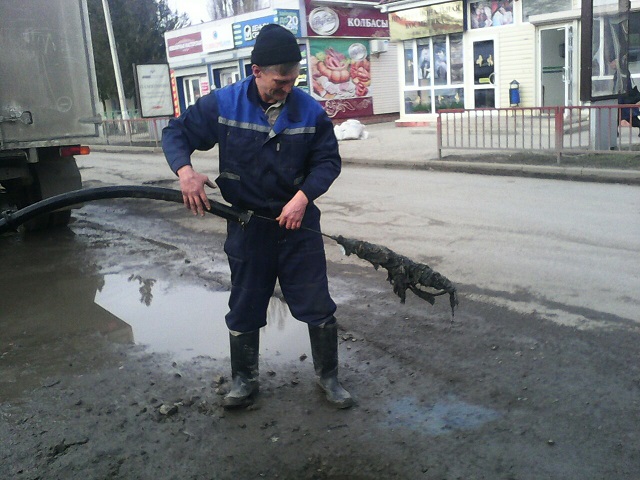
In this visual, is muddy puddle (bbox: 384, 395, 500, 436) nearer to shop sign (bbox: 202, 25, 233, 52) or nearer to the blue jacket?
the blue jacket

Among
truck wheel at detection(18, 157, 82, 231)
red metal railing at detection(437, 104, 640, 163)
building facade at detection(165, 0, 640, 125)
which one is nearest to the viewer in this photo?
truck wheel at detection(18, 157, 82, 231)

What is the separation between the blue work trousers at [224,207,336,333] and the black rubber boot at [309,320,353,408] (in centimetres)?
7

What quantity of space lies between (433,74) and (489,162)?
406 inches

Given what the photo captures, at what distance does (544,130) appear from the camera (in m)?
13.2

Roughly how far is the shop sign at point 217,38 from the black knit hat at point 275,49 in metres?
25.6

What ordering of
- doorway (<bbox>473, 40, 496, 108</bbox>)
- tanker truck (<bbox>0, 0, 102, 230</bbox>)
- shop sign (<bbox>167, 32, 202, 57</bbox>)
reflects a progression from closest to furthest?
tanker truck (<bbox>0, 0, 102, 230</bbox>) → doorway (<bbox>473, 40, 496, 108</bbox>) → shop sign (<bbox>167, 32, 202, 57</bbox>)

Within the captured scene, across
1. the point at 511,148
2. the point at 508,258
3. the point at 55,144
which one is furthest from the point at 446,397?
the point at 511,148

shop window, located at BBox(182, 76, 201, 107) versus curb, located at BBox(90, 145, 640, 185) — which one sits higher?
shop window, located at BBox(182, 76, 201, 107)

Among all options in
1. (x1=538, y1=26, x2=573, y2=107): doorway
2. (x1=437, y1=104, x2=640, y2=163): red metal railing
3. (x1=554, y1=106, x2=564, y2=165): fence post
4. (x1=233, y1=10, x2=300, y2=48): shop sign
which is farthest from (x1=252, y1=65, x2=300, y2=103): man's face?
(x1=233, y1=10, x2=300, y2=48): shop sign

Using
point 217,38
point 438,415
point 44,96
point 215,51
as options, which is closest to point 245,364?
point 438,415

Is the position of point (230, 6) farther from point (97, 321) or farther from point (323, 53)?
point (97, 321)

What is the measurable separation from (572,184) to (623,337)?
701 centimetres

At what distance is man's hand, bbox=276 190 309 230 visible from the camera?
3379 mm

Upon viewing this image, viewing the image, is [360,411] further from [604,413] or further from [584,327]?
[584,327]
